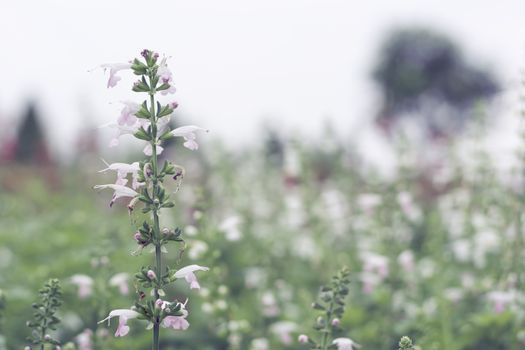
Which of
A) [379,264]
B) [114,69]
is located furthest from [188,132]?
[379,264]

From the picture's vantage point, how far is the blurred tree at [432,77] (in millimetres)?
49031

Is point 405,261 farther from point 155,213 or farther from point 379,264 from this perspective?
point 155,213

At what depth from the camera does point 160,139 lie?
2770mm

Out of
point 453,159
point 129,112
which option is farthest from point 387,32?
point 129,112

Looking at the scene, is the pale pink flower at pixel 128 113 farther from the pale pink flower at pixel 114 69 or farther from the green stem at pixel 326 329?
the green stem at pixel 326 329

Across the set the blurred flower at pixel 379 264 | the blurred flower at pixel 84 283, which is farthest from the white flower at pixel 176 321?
the blurred flower at pixel 379 264

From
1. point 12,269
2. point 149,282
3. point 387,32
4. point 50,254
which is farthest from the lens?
point 387,32

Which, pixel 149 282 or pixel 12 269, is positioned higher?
pixel 12 269

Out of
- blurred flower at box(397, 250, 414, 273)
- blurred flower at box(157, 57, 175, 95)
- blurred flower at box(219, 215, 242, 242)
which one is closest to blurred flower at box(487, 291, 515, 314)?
blurred flower at box(397, 250, 414, 273)

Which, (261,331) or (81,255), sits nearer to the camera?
(261,331)

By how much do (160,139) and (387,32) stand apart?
4881 centimetres

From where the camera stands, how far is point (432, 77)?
5019cm

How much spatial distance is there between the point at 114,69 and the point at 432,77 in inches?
1929

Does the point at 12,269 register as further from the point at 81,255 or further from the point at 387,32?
the point at 387,32
